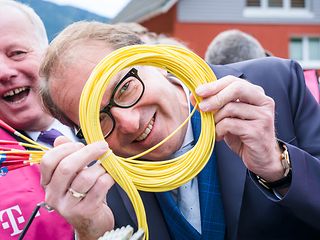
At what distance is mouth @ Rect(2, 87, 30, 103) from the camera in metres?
2.28

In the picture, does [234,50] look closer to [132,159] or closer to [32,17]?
[32,17]

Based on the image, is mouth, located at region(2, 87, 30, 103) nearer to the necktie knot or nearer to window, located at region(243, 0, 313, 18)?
the necktie knot

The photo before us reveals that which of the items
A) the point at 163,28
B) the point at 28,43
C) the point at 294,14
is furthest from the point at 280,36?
the point at 28,43

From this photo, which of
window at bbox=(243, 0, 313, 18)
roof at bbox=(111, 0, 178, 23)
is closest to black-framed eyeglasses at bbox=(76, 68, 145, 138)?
roof at bbox=(111, 0, 178, 23)

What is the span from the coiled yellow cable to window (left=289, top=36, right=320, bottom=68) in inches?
694

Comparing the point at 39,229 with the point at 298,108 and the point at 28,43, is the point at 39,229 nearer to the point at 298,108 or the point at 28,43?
the point at 28,43

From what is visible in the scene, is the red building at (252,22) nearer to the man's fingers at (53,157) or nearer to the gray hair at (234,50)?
the gray hair at (234,50)

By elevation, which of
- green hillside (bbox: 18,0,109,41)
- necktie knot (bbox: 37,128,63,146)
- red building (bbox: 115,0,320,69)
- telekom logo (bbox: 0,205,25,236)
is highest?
green hillside (bbox: 18,0,109,41)

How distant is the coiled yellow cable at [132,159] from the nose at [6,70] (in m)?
0.81

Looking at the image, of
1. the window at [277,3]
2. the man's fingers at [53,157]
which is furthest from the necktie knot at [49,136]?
the window at [277,3]

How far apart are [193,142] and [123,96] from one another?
361 mm

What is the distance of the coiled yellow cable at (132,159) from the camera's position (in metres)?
1.52

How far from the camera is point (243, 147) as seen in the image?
161 centimetres

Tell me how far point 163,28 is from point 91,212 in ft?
55.3
